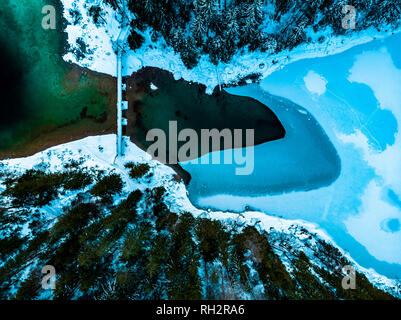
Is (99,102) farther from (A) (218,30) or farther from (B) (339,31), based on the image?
(B) (339,31)

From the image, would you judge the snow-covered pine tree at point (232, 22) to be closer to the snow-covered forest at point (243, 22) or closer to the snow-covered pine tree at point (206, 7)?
the snow-covered forest at point (243, 22)

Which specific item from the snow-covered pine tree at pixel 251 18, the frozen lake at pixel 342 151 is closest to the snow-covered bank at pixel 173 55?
the frozen lake at pixel 342 151

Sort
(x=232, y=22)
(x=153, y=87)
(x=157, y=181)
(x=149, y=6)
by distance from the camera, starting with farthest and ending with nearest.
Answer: (x=153, y=87) < (x=157, y=181) < (x=149, y=6) < (x=232, y=22)

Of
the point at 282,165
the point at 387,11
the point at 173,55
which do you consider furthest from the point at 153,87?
the point at 387,11

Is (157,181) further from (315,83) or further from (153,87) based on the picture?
(315,83)
